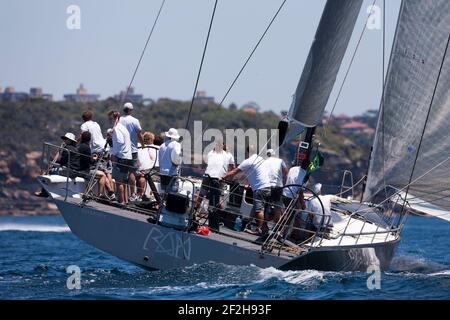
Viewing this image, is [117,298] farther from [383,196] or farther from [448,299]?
[383,196]

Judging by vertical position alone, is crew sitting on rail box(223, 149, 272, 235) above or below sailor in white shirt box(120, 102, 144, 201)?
below

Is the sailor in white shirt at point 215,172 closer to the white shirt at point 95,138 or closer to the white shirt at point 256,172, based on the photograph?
the white shirt at point 256,172

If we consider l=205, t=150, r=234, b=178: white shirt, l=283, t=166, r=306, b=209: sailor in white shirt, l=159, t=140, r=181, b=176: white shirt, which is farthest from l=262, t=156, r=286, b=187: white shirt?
l=159, t=140, r=181, b=176: white shirt

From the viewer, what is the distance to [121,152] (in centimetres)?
1808

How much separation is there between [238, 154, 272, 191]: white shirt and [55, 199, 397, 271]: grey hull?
0.94m

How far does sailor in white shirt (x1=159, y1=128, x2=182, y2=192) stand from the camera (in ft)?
57.9

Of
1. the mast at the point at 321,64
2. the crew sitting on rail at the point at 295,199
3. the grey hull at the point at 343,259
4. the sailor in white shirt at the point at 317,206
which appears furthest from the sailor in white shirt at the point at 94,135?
the grey hull at the point at 343,259

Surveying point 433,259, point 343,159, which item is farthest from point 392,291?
point 343,159

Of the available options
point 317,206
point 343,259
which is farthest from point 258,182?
point 343,259

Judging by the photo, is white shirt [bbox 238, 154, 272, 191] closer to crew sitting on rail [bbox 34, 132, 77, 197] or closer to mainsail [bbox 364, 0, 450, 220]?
mainsail [bbox 364, 0, 450, 220]

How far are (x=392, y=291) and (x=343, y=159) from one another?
71.0 meters

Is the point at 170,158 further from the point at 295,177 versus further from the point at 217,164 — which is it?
the point at 295,177

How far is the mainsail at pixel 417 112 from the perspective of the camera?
18.2 metres

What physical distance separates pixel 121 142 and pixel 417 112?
466cm
